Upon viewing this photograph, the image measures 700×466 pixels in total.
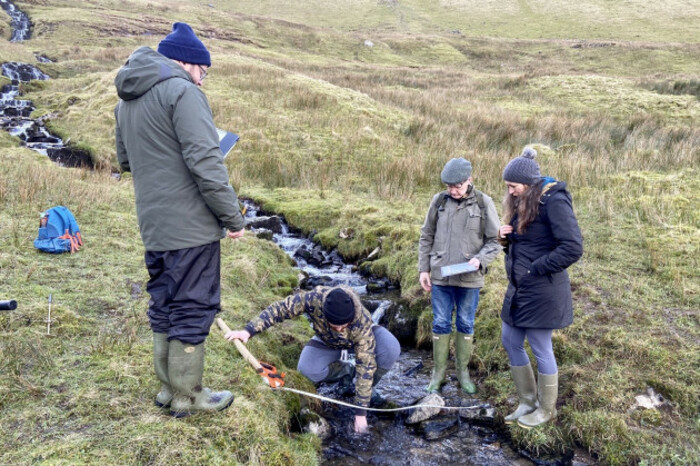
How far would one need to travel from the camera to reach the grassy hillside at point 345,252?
3945mm

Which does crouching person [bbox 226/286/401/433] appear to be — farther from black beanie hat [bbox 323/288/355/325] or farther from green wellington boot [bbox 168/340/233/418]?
green wellington boot [bbox 168/340/233/418]

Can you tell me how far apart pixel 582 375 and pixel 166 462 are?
13.9 ft

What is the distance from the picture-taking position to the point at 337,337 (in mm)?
5023

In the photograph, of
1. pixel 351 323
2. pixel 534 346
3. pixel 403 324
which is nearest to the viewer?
pixel 534 346

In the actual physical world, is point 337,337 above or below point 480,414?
above

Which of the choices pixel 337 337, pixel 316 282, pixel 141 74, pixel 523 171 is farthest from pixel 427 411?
pixel 141 74

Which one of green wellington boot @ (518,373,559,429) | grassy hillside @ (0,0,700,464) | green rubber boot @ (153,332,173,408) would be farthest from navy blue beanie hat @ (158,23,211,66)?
green wellington boot @ (518,373,559,429)

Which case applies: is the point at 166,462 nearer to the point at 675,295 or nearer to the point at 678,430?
the point at 678,430

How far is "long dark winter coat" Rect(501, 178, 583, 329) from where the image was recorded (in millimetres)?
3984

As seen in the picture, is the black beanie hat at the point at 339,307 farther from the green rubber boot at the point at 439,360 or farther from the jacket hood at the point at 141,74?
the jacket hood at the point at 141,74

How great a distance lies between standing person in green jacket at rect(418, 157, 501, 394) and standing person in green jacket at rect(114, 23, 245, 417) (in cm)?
254

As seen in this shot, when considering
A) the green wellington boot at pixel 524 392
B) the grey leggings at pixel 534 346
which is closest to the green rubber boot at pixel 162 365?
the grey leggings at pixel 534 346

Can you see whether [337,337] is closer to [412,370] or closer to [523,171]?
[412,370]

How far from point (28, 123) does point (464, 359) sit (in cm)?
1904
